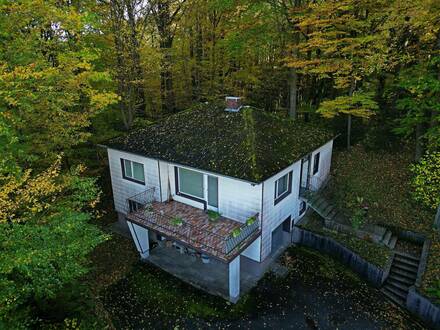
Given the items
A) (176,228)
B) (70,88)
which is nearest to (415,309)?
(176,228)

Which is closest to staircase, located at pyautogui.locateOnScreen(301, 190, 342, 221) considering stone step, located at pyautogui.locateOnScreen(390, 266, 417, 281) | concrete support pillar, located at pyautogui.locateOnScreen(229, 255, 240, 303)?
stone step, located at pyautogui.locateOnScreen(390, 266, 417, 281)

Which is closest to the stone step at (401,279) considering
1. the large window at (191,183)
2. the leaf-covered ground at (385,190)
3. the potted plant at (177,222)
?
the leaf-covered ground at (385,190)

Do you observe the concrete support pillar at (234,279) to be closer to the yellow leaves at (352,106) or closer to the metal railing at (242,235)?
the metal railing at (242,235)

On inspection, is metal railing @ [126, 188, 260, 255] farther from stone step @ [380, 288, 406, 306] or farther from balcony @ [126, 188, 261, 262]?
stone step @ [380, 288, 406, 306]

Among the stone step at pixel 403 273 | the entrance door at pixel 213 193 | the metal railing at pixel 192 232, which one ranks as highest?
the entrance door at pixel 213 193

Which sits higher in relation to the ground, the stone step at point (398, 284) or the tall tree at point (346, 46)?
the tall tree at point (346, 46)

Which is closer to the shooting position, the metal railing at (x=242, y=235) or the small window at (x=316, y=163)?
the metal railing at (x=242, y=235)

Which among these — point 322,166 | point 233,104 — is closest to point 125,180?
point 233,104
